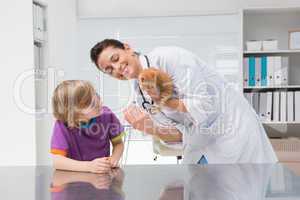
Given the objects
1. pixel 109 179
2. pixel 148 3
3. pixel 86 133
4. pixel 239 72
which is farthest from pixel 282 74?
pixel 109 179

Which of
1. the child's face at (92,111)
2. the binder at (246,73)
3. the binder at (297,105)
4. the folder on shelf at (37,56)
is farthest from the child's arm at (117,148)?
the binder at (297,105)

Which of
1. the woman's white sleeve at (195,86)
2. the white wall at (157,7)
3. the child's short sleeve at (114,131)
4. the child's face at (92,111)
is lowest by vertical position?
the child's short sleeve at (114,131)

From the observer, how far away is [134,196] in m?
0.70

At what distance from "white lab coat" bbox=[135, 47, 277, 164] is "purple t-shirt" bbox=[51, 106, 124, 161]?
23 cm

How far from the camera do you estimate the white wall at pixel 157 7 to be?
295 centimetres

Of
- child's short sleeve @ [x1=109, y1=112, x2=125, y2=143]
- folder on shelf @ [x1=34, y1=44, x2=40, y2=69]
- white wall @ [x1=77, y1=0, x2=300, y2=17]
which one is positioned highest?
white wall @ [x1=77, y1=0, x2=300, y2=17]

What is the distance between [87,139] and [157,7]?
1757 millimetres

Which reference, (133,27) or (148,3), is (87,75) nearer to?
(133,27)

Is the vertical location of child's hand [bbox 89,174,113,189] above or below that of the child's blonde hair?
below

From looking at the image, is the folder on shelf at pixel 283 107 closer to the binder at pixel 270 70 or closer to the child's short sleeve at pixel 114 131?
the binder at pixel 270 70

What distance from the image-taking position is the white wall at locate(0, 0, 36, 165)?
2352 mm

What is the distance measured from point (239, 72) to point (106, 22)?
44.5 inches

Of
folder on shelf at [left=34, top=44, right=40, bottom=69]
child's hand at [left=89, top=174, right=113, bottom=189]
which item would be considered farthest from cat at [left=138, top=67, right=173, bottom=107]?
folder on shelf at [left=34, top=44, right=40, bottom=69]

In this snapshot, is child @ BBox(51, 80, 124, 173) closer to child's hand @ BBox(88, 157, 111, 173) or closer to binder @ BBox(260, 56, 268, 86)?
child's hand @ BBox(88, 157, 111, 173)
